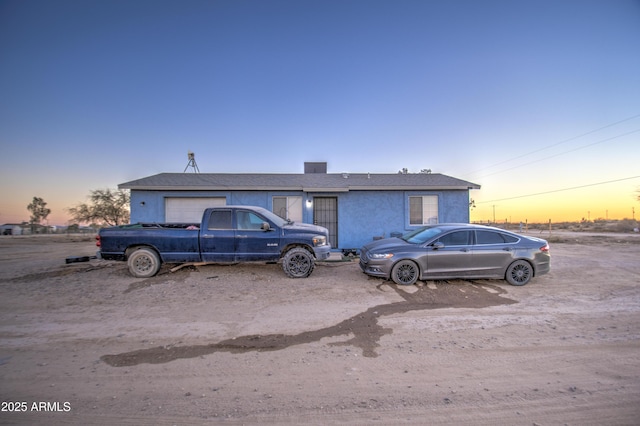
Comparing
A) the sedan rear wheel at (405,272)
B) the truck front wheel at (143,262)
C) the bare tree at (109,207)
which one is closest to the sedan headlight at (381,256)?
the sedan rear wheel at (405,272)

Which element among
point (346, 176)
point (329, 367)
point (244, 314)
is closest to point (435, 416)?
point (329, 367)

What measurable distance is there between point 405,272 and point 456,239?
1616 mm

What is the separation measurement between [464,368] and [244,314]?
3.48m

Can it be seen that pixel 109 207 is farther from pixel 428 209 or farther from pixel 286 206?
pixel 428 209

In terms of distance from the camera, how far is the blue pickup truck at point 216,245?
23.4 ft

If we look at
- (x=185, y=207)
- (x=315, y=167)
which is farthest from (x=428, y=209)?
(x=185, y=207)

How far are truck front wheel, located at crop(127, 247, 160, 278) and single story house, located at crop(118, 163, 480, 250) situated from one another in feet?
14.1

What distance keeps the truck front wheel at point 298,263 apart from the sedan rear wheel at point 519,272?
505 cm

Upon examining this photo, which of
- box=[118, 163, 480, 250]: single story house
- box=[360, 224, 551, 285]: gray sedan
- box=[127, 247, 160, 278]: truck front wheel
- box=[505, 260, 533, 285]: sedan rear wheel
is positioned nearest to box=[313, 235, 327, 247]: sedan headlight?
box=[360, 224, 551, 285]: gray sedan

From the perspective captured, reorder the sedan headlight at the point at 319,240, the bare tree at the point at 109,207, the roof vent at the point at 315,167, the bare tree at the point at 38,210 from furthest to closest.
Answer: the bare tree at the point at 38,210 < the bare tree at the point at 109,207 < the roof vent at the point at 315,167 < the sedan headlight at the point at 319,240

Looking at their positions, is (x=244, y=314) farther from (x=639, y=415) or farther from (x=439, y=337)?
(x=639, y=415)

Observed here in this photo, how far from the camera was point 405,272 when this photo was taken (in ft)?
21.3

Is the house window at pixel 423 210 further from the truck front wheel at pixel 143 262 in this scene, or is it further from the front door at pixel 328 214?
the truck front wheel at pixel 143 262

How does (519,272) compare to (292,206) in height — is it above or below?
below
